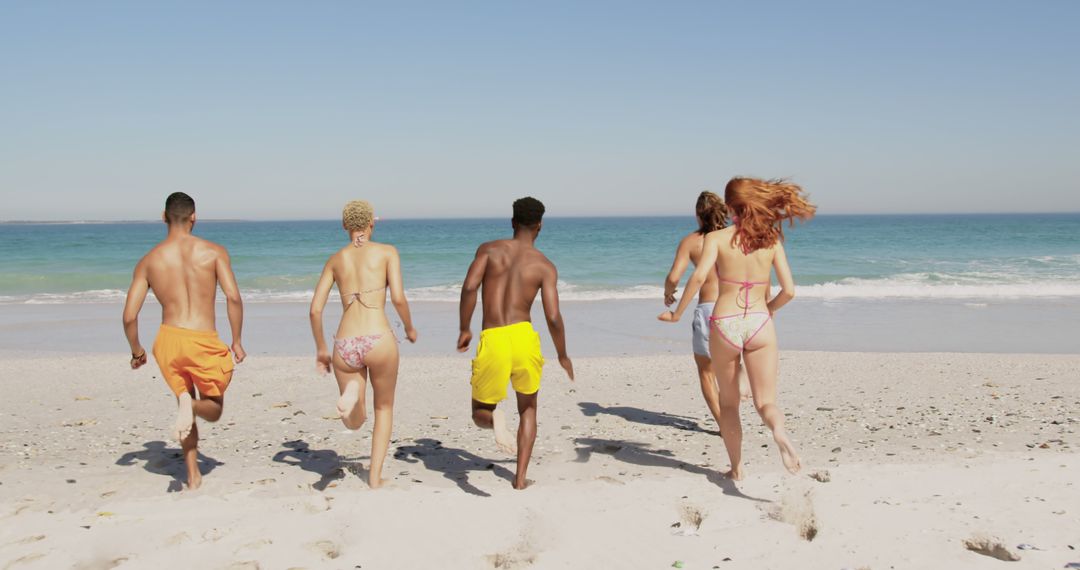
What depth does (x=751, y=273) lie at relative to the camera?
464 cm

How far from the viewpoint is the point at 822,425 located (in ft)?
22.2

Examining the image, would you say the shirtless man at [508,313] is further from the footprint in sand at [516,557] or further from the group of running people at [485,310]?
the footprint in sand at [516,557]

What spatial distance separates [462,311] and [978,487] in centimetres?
321

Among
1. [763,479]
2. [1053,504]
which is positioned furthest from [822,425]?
[1053,504]

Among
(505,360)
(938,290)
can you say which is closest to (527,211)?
(505,360)

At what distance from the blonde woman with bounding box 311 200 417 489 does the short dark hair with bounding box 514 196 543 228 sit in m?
0.80

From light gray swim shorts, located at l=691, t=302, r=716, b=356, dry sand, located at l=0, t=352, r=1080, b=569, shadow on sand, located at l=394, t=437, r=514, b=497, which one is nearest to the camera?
dry sand, located at l=0, t=352, r=1080, b=569

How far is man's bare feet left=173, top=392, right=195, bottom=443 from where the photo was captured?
4.70 meters

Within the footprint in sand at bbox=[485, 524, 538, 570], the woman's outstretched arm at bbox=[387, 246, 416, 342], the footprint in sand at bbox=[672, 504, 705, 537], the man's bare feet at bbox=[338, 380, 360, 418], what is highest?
the woman's outstretched arm at bbox=[387, 246, 416, 342]

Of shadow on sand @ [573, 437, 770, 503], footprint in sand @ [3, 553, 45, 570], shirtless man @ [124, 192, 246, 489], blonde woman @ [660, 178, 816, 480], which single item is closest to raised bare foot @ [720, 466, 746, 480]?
shadow on sand @ [573, 437, 770, 503]

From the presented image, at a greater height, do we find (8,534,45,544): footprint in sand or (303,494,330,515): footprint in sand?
(303,494,330,515): footprint in sand

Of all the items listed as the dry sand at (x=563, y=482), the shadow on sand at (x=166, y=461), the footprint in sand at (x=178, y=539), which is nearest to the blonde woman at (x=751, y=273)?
the dry sand at (x=563, y=482)

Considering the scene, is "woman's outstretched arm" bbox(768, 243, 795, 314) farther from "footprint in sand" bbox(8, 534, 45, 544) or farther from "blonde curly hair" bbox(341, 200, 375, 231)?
"footprint in sand" bbox(8, 534, 45, 544)

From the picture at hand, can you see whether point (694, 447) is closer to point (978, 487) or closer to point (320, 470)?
Result: point (978, 487)
